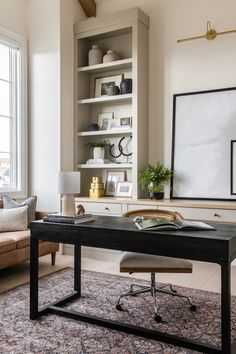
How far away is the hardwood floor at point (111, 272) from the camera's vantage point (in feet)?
11.6

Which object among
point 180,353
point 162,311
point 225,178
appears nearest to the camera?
point 180,353

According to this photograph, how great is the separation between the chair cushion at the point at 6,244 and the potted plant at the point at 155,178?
1.81 meters

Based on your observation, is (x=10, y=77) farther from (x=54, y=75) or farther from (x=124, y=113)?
(x=124, y=113)

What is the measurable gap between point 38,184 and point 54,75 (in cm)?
153

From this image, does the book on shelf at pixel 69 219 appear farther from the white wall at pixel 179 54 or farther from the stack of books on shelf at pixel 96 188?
the white wall at pixel 179 54

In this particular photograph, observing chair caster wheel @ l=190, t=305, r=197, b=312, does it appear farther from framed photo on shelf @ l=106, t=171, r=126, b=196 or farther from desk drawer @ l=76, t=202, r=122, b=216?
framed photo on shelf @ l=106, t=171, r=126, b=196

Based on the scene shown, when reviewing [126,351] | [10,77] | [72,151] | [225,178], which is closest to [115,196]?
[72,151]

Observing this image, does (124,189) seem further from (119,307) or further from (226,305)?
(226,305)

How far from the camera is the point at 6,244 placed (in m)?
3.57

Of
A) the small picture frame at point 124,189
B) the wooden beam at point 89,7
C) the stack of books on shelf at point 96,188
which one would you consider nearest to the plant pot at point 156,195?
the small picture frame at point 124,189

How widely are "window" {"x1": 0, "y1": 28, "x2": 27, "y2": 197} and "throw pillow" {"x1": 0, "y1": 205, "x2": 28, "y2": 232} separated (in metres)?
0.89

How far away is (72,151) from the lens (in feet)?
16.7

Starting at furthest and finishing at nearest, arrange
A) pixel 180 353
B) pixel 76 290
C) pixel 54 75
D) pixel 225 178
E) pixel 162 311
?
pixel 54 75
pixel 225 178
pixel 76 290
pixel 162 311
pixel 180 353

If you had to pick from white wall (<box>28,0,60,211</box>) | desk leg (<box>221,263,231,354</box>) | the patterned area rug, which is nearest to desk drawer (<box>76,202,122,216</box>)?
white wall (<box>28,0,60,211</box>)
